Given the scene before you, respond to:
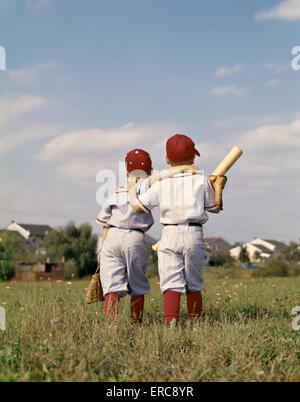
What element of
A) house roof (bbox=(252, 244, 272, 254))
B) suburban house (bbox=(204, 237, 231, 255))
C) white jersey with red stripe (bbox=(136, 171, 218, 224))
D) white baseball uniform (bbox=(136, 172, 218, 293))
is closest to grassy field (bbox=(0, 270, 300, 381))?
white baseball uniform (bbox=(136, 172, 218, 293))

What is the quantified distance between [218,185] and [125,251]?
126cm

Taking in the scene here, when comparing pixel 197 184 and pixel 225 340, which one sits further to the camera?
pixel 197 184

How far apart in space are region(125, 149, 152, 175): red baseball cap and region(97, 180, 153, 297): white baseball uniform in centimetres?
22

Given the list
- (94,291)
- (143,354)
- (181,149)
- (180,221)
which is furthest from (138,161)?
(143,354)

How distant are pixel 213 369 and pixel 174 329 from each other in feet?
3.49

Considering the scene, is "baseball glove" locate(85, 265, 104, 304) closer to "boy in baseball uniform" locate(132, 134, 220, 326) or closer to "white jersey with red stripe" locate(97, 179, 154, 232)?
"white jersey with red stripe" locate(97, 179, 154, 232)

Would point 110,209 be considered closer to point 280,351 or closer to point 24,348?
point 24,348

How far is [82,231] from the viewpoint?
1326 inches

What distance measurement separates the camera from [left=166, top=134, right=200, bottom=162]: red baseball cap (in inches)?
202

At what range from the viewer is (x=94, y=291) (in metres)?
5.48

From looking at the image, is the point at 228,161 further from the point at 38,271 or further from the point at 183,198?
the point at 38,271

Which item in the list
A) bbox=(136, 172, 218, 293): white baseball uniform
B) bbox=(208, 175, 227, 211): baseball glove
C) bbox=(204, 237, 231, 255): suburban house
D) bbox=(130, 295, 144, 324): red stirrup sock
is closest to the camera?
bbox=(136, 172, 218, 293): white baseball uniform
